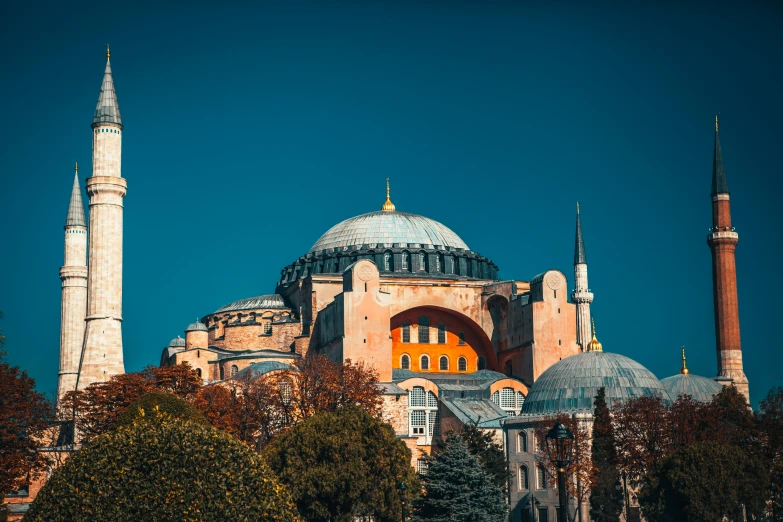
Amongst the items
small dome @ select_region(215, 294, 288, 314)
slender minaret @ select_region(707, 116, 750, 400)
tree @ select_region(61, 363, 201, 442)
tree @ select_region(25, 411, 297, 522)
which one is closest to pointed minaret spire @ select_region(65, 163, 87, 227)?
small dome @ select_region(215, 294, 288, 314)

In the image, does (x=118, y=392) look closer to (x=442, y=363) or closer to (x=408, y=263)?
(x=442, y=363)

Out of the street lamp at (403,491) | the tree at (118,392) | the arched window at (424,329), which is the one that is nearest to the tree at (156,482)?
the street lamp at (403,491)

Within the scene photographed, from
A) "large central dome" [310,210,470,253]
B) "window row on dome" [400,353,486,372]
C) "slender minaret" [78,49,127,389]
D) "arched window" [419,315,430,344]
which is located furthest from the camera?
"large central dome" [310,210,470,253]

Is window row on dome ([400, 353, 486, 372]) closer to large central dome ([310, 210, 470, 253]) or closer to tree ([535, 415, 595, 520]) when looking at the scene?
large central dome ([310, 210, 470, 253])

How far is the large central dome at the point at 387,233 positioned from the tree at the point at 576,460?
17940 millimetres

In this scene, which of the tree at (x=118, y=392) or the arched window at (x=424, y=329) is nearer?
the tree at (x=118, y=392)

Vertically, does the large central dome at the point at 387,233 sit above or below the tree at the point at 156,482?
above

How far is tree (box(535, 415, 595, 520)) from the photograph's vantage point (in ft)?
132

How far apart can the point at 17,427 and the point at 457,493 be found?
12.7 m

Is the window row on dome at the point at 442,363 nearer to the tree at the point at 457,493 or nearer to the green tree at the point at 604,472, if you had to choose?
the green tree at the point at 604,472

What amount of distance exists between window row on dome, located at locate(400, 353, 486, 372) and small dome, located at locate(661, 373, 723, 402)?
8.21 metres

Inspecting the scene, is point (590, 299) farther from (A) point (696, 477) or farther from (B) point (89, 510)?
(B) point (89, 510)

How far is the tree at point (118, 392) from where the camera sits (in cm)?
4197

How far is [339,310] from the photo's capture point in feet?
165
